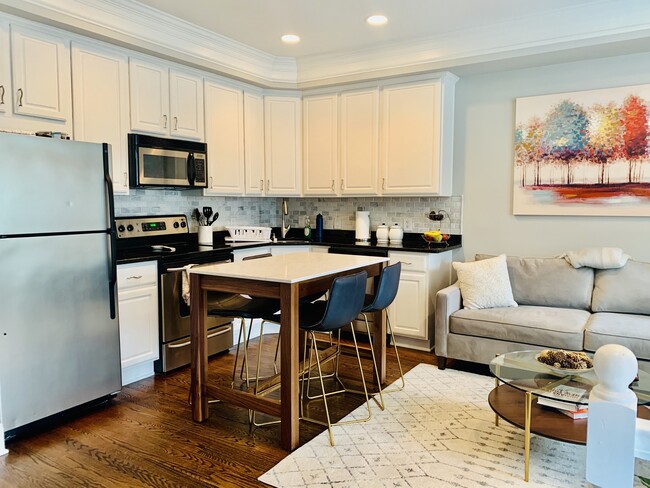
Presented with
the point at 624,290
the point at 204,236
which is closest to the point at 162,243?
the point at 204,236

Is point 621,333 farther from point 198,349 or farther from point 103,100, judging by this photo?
point 103,100

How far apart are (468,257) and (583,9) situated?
2.19m

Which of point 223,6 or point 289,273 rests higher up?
point 223,6

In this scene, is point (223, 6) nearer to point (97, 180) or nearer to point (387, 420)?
point (97, 180)

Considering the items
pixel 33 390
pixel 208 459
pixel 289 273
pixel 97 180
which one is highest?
pixel 97 180

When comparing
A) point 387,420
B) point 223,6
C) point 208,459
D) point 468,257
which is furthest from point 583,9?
point 208,459

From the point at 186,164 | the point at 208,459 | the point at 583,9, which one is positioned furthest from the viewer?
the point at 186,164

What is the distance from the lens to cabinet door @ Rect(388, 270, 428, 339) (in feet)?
13.5

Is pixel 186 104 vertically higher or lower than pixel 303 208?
higher

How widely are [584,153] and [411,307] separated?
75.4 inches

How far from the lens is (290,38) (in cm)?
415

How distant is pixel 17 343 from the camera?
2553 mm

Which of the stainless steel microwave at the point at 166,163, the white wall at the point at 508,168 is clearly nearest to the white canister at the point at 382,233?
the white wall at the point at 508,168

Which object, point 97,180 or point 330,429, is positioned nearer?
point 330,429
